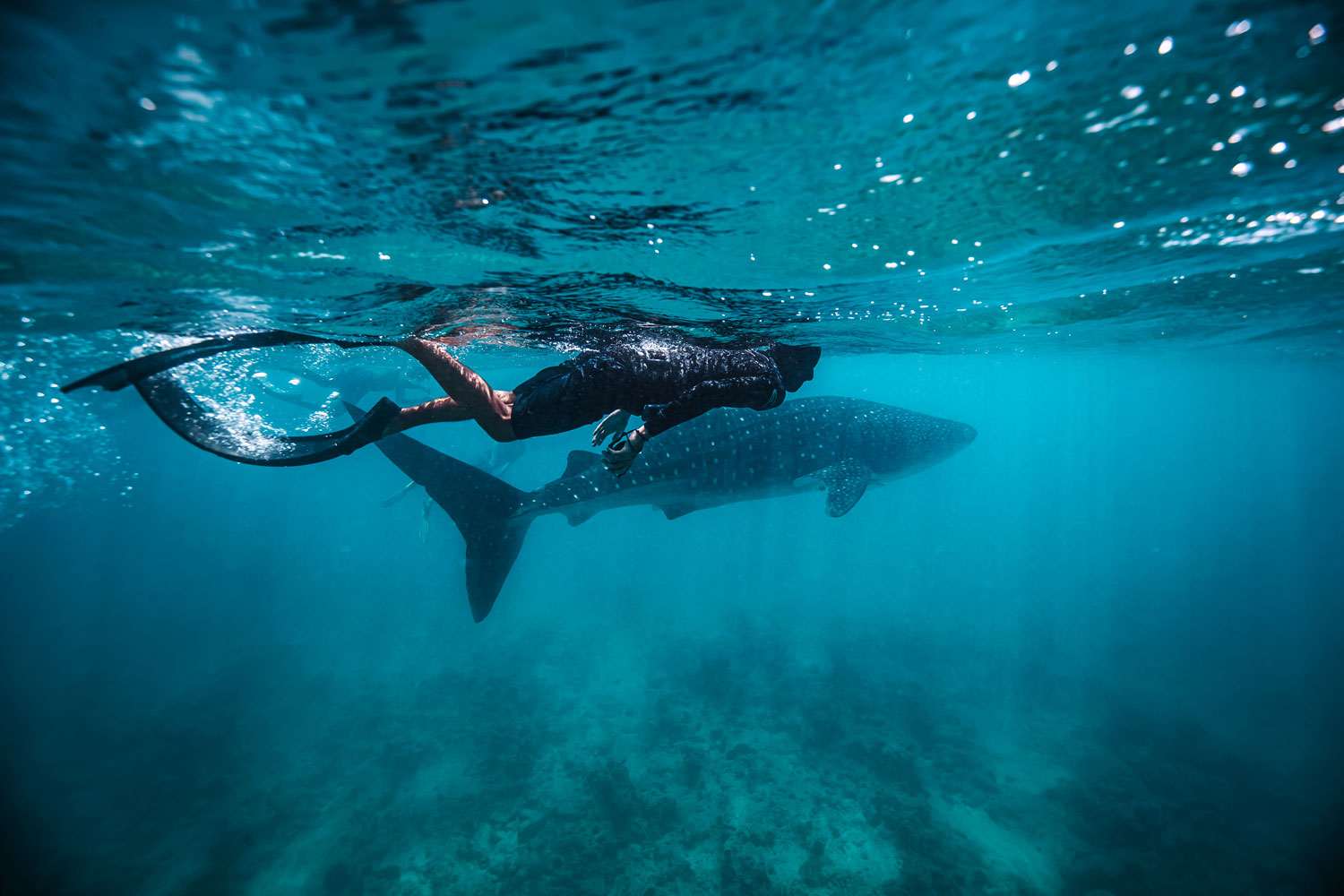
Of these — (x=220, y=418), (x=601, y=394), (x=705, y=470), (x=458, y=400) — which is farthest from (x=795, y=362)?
(x=220, y=418)

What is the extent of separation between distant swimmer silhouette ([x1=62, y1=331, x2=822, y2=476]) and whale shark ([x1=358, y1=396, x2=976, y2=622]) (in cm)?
195

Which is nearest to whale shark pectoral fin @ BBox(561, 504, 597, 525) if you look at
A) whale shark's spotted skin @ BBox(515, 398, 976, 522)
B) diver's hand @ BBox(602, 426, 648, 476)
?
whale shark's spotted skin @ BBox(515, 398, 976, 522)

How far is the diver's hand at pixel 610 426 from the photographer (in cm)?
491

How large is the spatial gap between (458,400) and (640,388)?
77.8 inches

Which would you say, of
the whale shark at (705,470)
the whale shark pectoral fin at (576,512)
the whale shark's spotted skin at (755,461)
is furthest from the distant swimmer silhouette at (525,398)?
the whale shark pectoral fin at (576,512)

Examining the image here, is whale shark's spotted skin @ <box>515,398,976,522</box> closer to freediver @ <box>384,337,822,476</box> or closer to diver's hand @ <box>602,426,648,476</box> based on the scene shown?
freediver @ <box>384,337,822,476</box>

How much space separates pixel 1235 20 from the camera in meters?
3.45

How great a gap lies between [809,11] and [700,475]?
715 cm

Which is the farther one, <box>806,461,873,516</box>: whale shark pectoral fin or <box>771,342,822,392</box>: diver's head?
<box>806,461,873,516</box>: whale shark pectoral fin

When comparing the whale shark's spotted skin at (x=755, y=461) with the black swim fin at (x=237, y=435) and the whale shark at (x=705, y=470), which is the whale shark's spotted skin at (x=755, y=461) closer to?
the whale shark at (x=705, y=470)

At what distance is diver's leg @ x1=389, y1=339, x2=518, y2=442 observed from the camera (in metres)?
5.14

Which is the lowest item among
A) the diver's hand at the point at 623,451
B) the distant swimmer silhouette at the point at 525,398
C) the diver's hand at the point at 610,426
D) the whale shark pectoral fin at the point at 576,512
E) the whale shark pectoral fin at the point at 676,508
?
the whale shark pectoral fin at the point at 676,508

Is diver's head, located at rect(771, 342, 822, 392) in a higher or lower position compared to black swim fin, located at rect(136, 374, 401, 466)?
higher

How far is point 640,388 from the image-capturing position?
226 inches
